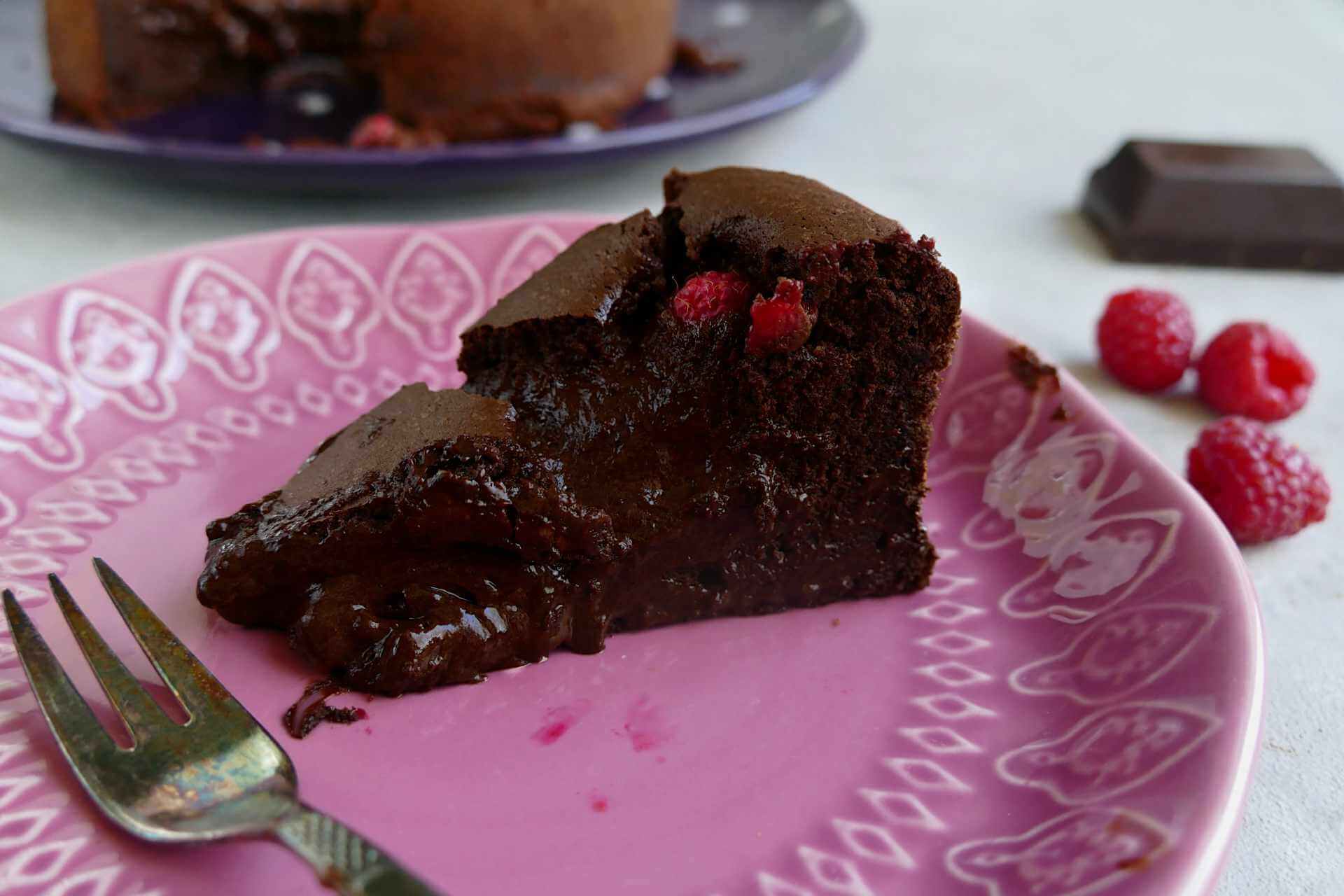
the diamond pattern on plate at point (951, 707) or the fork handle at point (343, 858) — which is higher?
the fork handle at point (343, 858)

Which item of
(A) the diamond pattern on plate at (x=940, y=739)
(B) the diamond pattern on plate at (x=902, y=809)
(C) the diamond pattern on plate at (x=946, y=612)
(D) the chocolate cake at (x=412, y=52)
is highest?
(D) the chocolate cake at (x=412, y=52)

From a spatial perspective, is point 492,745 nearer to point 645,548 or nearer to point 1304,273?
point 645,548

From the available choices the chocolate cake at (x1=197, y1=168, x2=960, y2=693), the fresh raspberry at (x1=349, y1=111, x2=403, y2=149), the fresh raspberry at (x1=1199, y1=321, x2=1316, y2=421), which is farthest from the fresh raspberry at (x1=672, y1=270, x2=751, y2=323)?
the fresh raspberry at (x1=349, y1=111, x2=403, y2=149)

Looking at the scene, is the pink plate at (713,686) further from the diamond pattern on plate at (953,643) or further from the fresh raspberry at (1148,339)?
the fresh raspberry at (1148,339)

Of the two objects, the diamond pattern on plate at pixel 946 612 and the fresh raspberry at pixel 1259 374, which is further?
the fresh raspberry at pixel 1259 374

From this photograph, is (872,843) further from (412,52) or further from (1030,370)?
(412,52)

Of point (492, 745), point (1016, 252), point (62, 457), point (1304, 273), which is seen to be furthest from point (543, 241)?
point (1304, 273)

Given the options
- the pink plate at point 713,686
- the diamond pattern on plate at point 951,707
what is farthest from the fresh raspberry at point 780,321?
the diamond pattern on plate at point 951,707

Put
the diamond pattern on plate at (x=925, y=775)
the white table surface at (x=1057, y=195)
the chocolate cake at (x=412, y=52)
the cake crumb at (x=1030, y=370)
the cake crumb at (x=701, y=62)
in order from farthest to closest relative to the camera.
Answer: the cake crumb at (x=701, y=62) < the chocolate cake at (x=412, y=52) < the cake crumb at (x=1030, y=370) < the white table surface at (x=1057, y=195) < the diamond pattern on plate at (x=925, y=775)
